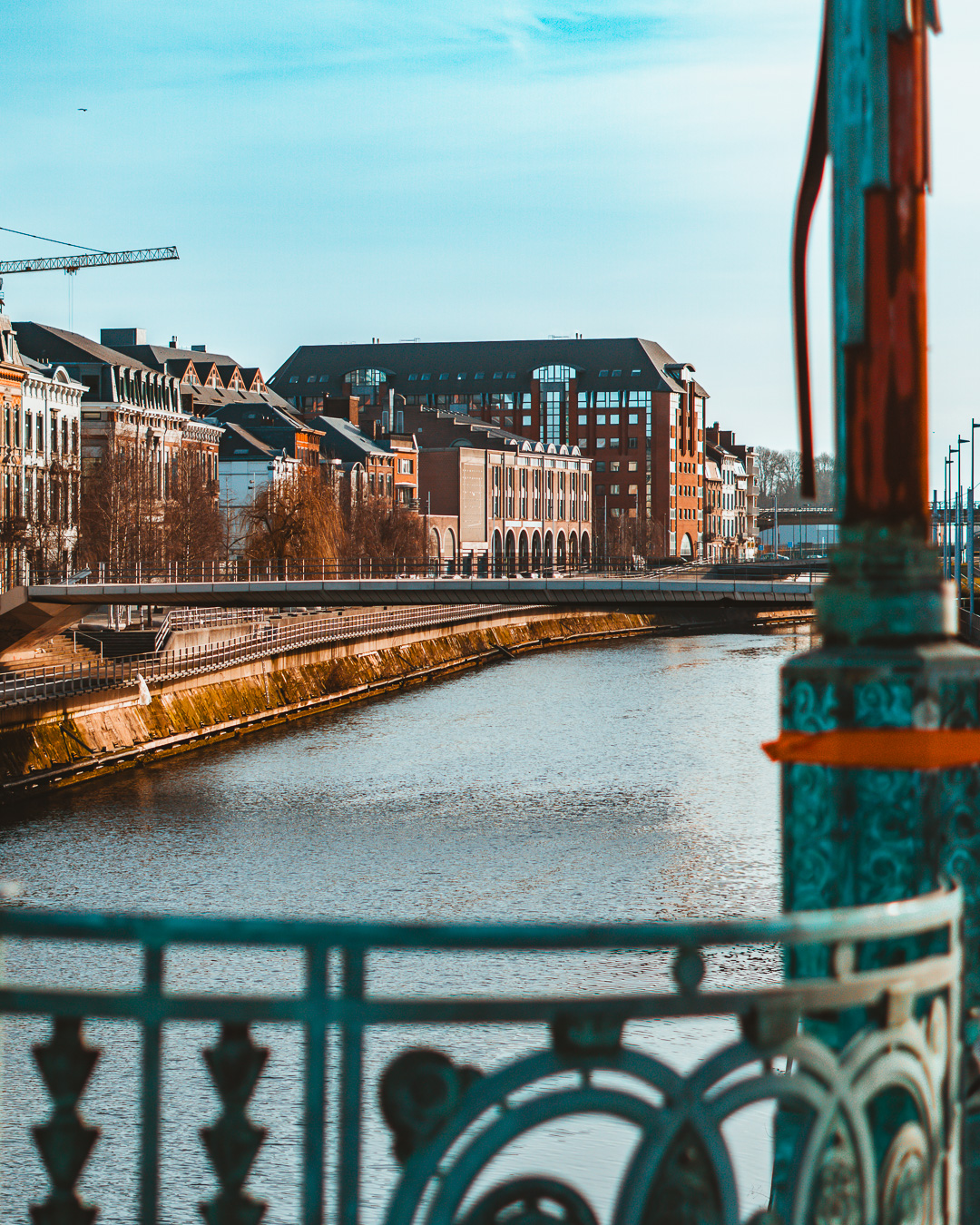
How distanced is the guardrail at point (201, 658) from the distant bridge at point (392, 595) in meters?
1.73

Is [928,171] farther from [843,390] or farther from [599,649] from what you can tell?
[599,649]

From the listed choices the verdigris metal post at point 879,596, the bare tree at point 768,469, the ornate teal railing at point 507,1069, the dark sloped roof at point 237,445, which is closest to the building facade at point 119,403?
the dark sloped roof at point 237,445

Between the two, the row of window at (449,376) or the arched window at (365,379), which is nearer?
the arched window at (365,379)

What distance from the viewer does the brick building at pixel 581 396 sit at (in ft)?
408

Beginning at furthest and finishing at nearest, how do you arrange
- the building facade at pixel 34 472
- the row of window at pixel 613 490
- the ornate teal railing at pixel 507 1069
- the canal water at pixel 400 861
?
1. the row of window at pixel 613 490
2. the building facade at pixel 34 472
3. the canal water at pixel 400 861
4. the ornate teal railing at pixel 507 1069

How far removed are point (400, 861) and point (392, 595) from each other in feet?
58.7

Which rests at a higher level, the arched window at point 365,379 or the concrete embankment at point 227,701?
the arched window at point 365,379

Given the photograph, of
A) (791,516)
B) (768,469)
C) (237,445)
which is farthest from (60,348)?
(768,469)

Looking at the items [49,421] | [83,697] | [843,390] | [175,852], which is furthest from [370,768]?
[843,390]

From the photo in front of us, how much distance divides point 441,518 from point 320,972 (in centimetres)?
9498

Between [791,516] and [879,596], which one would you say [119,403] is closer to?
[879,596]

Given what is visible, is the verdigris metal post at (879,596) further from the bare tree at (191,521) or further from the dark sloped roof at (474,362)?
the dark sloped roof at (474,362)

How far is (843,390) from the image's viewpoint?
280 cm

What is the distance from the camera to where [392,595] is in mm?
42562
